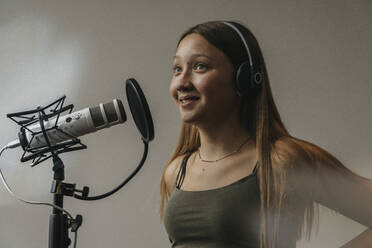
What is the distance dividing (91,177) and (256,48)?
0.82 metres

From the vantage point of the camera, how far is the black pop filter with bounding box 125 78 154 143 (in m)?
0.97

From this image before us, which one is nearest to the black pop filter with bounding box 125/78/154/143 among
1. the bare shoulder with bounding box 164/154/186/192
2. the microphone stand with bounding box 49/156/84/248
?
the bare shoulder with bounding box 164/154/186/192

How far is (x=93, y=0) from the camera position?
155 centimetres

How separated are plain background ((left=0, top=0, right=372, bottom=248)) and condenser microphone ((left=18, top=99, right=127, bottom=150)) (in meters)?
0.29

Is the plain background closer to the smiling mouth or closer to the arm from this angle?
the arm

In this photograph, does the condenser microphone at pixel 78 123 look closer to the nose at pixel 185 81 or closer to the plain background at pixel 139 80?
the nose at pixel 185 81

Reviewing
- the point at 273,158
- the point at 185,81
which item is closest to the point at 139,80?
the point at 185,81

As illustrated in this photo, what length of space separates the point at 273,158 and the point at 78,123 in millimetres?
466

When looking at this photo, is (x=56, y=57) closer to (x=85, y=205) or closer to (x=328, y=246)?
(x=85, y=205)

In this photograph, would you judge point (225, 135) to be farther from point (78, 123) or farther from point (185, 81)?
point (78, 123)

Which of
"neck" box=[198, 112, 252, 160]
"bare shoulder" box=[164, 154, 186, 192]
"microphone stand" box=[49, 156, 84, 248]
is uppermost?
"neck" box=[198, 112, 252, 160]

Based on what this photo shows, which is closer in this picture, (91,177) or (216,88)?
(216,88)

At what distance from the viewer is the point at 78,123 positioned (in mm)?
1071

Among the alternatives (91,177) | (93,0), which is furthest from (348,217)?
(93,0)
